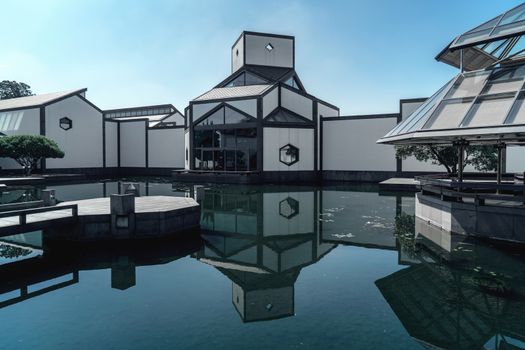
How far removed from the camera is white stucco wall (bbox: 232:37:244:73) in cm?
4466

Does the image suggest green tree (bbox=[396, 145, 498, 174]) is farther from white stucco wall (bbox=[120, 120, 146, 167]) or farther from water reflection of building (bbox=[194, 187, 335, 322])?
white stucco wall (bbox=[120, 120, 146, 167])

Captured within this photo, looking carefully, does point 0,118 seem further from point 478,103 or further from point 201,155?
point 478,103

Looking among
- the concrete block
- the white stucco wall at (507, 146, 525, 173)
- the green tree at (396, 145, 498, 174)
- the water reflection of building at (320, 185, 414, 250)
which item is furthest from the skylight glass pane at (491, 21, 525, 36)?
the white stucco wall at (507, 146, 525, 173)

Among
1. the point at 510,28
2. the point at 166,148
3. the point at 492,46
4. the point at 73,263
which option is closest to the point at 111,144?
the point at 166,148

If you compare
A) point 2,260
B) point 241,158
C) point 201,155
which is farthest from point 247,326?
point 201,155

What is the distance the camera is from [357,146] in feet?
133

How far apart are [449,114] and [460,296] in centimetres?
823

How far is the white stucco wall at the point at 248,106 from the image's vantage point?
37875 millimetres

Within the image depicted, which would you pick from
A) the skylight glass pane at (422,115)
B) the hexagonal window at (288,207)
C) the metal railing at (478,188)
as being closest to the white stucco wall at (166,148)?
the hexagonal window at (288,207)

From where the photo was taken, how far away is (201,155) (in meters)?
41.8

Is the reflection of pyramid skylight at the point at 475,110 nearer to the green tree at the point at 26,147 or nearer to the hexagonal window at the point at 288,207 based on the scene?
the hexagonal window at the point at 288,207

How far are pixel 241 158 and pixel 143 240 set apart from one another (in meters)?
26.8

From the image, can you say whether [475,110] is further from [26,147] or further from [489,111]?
[26,147]

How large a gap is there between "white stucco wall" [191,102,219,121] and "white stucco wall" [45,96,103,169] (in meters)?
17.1
